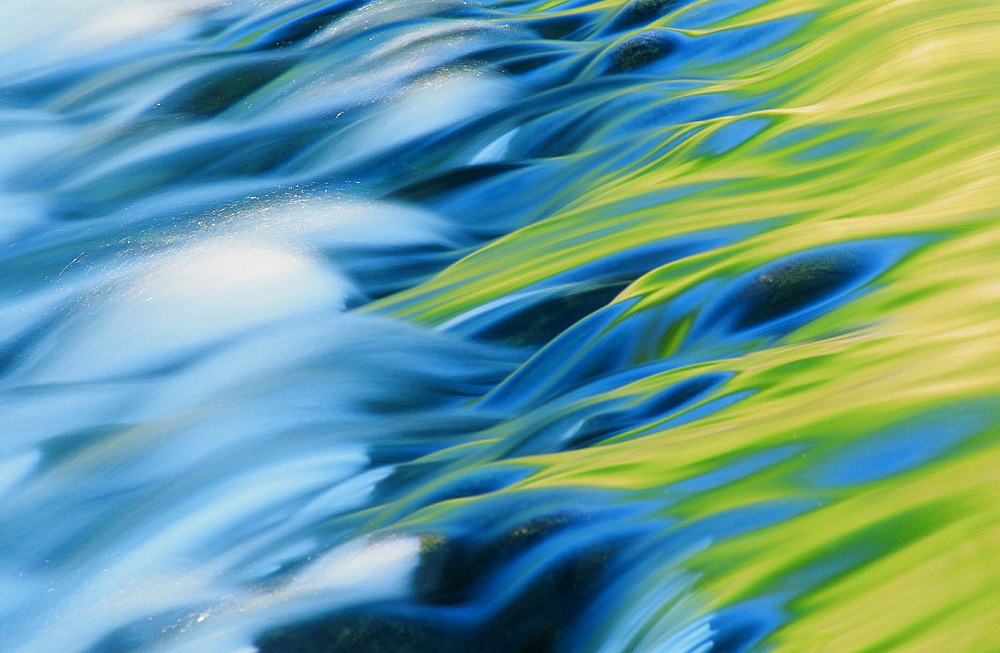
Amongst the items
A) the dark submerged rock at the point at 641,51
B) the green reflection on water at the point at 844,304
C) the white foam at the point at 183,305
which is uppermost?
the dark submerged rock at the point at 641,51

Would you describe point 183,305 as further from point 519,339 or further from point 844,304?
point 844,304

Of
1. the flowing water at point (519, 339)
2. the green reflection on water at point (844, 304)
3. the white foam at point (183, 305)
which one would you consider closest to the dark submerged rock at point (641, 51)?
the flowing water at point (519, 339)

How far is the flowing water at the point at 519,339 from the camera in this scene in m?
1.37

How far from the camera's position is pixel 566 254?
2.84 metres

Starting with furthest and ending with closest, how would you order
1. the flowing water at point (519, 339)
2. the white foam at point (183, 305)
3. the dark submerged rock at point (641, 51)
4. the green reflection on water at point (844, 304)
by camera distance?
the dark submerged rock at point (641, 51)
the white foam at point (183, 305)
the flowing water at point (519, 339)
the green reflection on water at point (844, 304)

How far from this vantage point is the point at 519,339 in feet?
8.65

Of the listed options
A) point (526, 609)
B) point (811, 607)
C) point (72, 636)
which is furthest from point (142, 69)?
point (811, 607)

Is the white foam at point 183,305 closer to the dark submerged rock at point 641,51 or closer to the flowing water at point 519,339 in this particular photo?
the flowing water at point 519,339

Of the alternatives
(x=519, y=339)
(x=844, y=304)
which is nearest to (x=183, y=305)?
(x=519, y=339)

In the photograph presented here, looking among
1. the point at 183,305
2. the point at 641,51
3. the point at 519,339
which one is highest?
the point at 641,51

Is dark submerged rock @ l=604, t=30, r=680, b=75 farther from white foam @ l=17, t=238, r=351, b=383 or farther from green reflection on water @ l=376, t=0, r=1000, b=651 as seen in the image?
white foam @ l=17, t=238, r=351, b=383

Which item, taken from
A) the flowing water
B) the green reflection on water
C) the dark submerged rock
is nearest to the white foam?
the flowing water

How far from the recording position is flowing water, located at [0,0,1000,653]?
4.48ft

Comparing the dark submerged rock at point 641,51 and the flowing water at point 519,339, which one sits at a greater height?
the dark submerged rock at point 641,51
